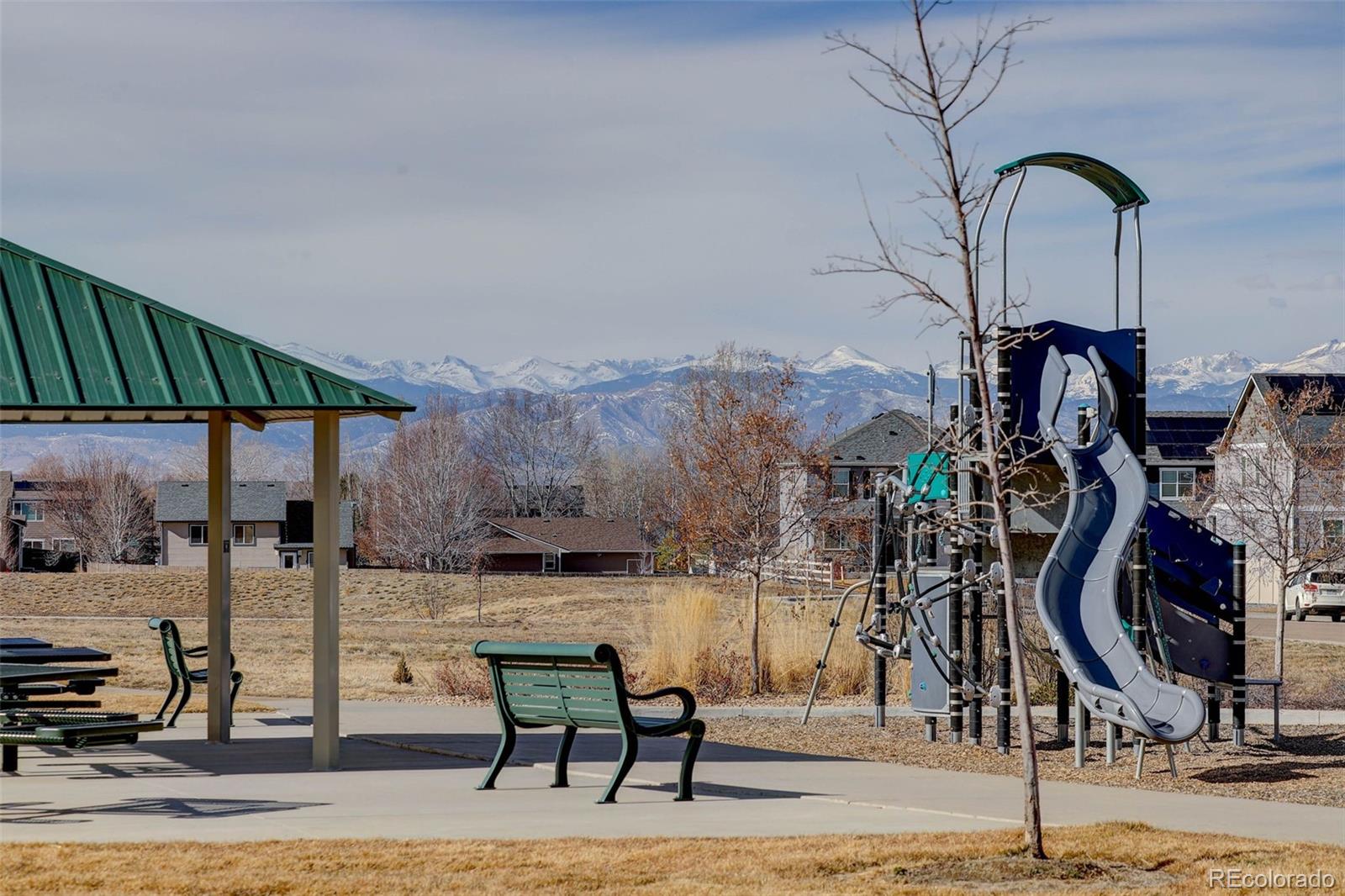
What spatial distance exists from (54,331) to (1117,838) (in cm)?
766

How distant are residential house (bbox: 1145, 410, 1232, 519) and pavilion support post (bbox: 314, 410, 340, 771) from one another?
4916 cm

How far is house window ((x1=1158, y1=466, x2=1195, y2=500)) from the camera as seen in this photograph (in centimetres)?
5997

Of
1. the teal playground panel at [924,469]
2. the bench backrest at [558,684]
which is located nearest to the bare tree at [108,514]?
the teal playground panel at [924,469]

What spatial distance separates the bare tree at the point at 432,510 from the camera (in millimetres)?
70438

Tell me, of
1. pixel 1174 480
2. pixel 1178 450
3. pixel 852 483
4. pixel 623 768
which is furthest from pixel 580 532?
pixel 623 768

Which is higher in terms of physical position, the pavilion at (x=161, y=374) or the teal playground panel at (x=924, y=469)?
the pavilion at (x=161, y=374)

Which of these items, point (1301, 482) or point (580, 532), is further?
point (580, 532)

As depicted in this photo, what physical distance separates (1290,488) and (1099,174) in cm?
1454

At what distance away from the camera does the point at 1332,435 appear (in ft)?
98.3

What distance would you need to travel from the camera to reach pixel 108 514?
8688 cm

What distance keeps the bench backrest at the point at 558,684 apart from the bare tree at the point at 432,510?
56.3m

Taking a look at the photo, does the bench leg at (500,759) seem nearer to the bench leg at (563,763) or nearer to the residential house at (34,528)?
the bench leg at (563,763)

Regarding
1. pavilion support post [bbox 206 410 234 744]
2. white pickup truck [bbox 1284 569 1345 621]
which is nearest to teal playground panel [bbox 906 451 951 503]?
pavilion support post [bbox 206 410 234 744]

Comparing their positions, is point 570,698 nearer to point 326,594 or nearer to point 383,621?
point 326,594
